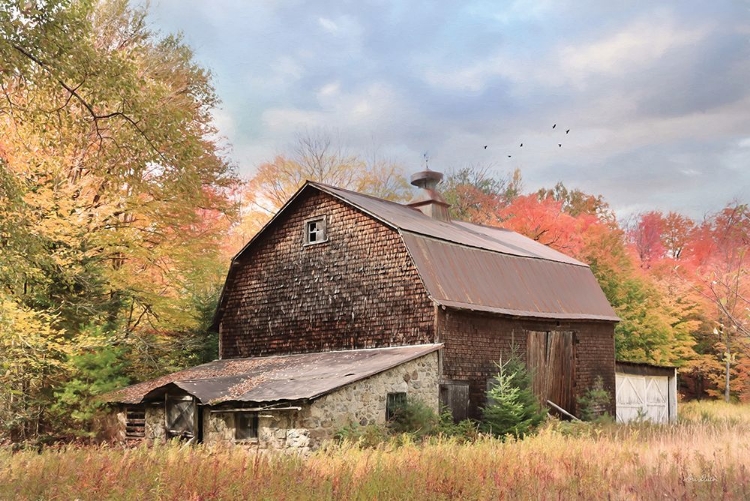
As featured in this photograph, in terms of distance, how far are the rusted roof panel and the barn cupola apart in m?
4.02

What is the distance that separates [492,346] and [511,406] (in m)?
2.41

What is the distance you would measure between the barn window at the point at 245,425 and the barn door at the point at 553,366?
824 cm

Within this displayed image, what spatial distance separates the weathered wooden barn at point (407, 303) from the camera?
1932 cm

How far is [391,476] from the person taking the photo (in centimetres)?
918

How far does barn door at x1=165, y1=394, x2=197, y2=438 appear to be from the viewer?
733 inches

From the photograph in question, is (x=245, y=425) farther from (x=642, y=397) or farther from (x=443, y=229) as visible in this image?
(x=642, y=397)

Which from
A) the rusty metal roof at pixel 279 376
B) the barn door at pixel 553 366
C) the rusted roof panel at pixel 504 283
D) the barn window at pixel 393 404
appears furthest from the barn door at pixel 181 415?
the barn door at pixel 553 366

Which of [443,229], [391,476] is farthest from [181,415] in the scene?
[391,476]

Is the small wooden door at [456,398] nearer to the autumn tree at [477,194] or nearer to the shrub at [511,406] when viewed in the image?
the shrub at [511,406]

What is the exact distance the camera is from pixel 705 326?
37438mm

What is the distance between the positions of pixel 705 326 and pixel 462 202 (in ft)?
48.1

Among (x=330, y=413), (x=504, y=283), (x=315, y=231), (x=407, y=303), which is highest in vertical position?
(x=315, y=231)

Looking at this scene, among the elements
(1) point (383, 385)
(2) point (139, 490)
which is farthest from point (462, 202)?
(2) point (139, 490)

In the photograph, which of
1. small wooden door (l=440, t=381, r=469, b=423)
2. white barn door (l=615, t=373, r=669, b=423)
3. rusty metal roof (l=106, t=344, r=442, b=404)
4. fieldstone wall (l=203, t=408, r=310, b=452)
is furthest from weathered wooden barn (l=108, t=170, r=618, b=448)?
white barn door (l=615, t=373, r=669, b=423)
